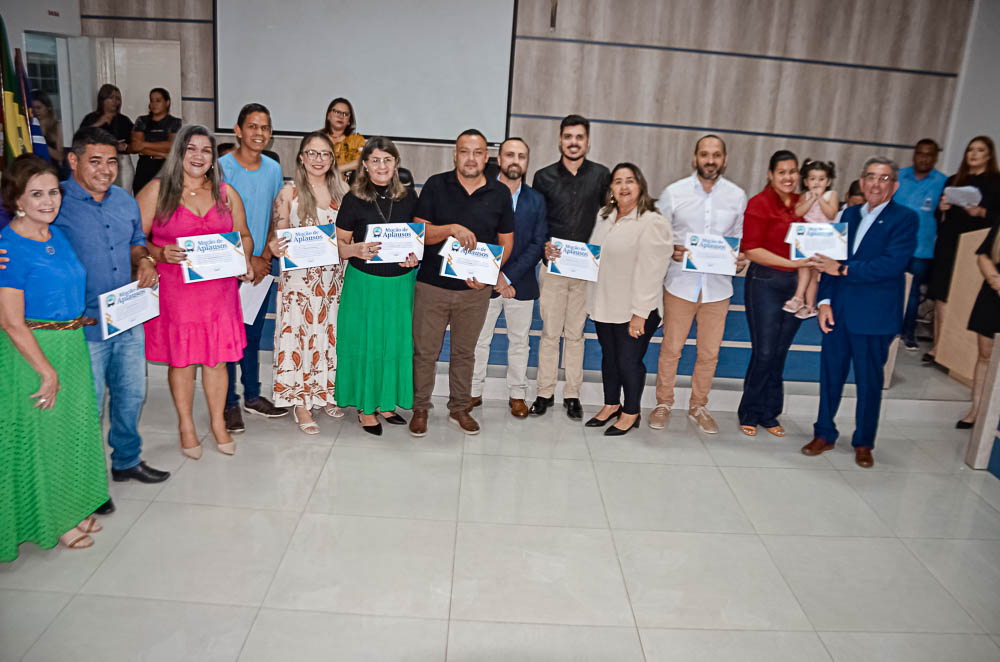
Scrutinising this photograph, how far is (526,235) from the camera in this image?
3762 millimetres

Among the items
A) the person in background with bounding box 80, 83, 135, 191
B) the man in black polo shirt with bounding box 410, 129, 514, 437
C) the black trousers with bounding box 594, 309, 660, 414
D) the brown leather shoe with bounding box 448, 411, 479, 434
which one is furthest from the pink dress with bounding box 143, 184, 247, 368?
the person in background with bounding box 80, 83, 135, 191

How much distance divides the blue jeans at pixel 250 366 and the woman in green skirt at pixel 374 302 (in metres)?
0.51

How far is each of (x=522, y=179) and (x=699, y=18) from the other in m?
4.38

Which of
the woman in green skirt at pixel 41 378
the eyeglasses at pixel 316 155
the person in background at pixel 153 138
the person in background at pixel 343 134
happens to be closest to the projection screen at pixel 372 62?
the person in background at pixel 153 138

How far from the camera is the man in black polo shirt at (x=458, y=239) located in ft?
11.3

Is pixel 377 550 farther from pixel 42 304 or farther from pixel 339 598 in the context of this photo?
pixel 42 304

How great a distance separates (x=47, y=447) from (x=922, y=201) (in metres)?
5.66

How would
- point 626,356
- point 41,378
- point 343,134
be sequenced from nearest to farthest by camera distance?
point 41,378
point 626,356
point 343,134

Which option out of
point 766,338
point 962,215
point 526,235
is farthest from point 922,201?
point 526,235

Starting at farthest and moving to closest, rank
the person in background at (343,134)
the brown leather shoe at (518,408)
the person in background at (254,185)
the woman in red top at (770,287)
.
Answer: the person in background at (343,134) → the brown leather shoe at (518,408) → the woman in red top at (770,287) → the person in background at (254,185)

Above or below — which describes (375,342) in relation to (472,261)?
below

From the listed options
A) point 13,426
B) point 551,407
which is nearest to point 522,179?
point 551,407

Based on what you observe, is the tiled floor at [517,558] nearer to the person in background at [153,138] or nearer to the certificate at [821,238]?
the certificate at [821,238]

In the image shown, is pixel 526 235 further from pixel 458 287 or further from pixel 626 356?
pixel 626 356
